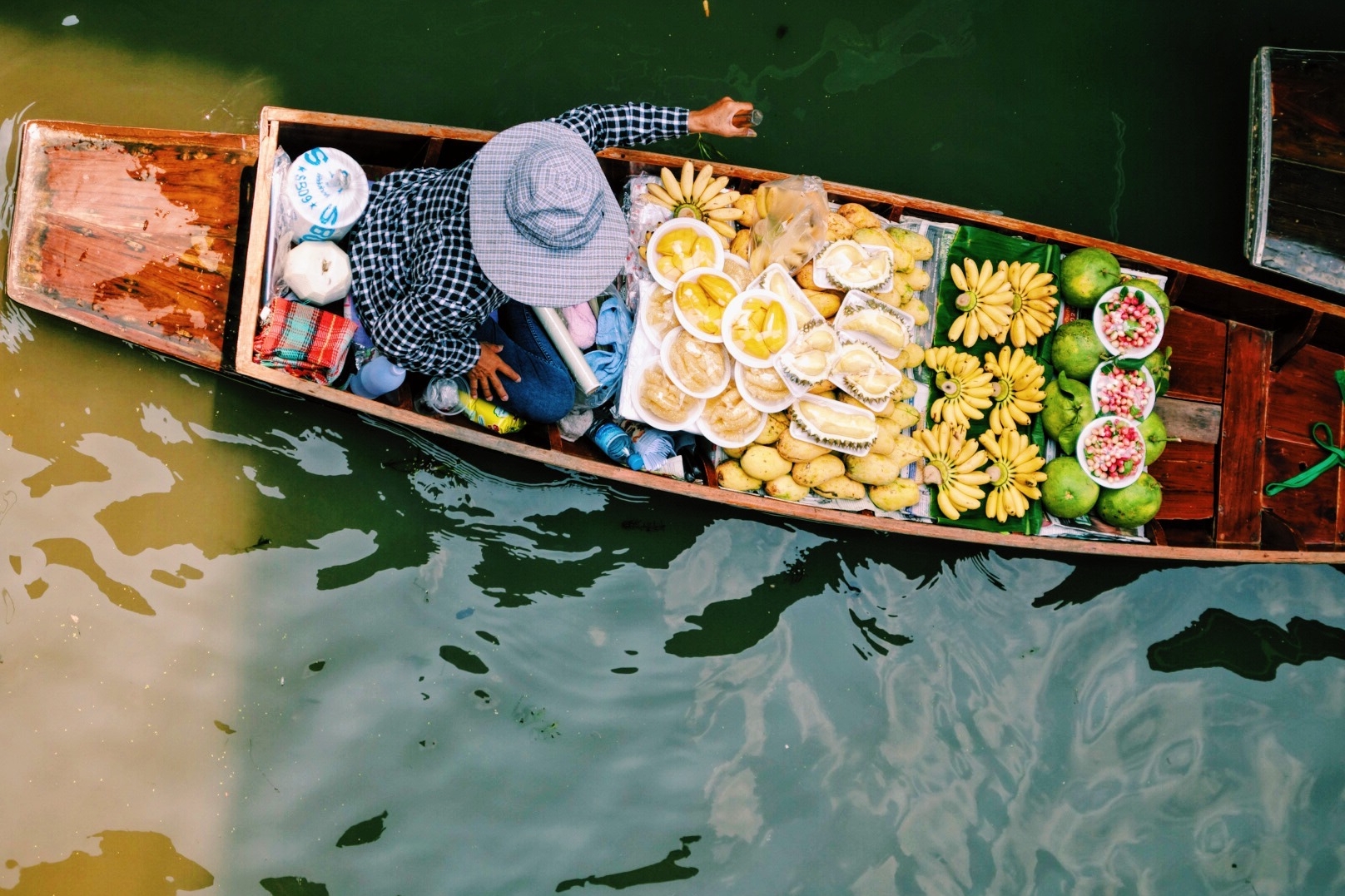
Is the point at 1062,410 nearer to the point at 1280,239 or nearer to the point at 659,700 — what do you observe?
the point at 1280,239

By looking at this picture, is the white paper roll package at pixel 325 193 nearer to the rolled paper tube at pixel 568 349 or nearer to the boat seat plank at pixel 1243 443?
the rolled paper tube at pixel 568 349

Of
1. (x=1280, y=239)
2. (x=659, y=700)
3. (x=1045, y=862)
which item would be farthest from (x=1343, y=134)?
(x=659, y=700)

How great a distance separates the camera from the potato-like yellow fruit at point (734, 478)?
12.2 feet

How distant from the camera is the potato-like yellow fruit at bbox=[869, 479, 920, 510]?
3.75m

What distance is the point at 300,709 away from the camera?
4.02 meters

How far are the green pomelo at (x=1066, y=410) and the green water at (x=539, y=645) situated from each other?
0.81 meters

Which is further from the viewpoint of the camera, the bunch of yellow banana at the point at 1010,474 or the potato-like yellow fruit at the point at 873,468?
the bunch of yellow banana at the point at 1010,474

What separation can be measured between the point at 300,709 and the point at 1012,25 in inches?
206

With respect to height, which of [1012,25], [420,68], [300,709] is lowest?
[300,709]

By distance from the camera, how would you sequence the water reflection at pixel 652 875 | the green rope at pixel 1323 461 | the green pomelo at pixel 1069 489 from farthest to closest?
the green rope at pixel 1323 461 → the water reflection at pixel 652 875 → the green pomelo at pixel 1069 489

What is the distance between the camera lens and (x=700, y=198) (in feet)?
12.2

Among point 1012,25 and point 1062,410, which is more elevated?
point 1012,25

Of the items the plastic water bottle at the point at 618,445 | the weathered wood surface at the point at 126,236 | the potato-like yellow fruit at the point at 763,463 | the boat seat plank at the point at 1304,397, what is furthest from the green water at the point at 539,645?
the boat seat plank at the point at 1304,397

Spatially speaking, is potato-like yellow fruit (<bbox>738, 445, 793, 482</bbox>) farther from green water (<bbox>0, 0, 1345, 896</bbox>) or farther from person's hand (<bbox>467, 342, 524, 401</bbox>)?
person's hand (<bbox>467, 342, 524, 401</bbox>)
